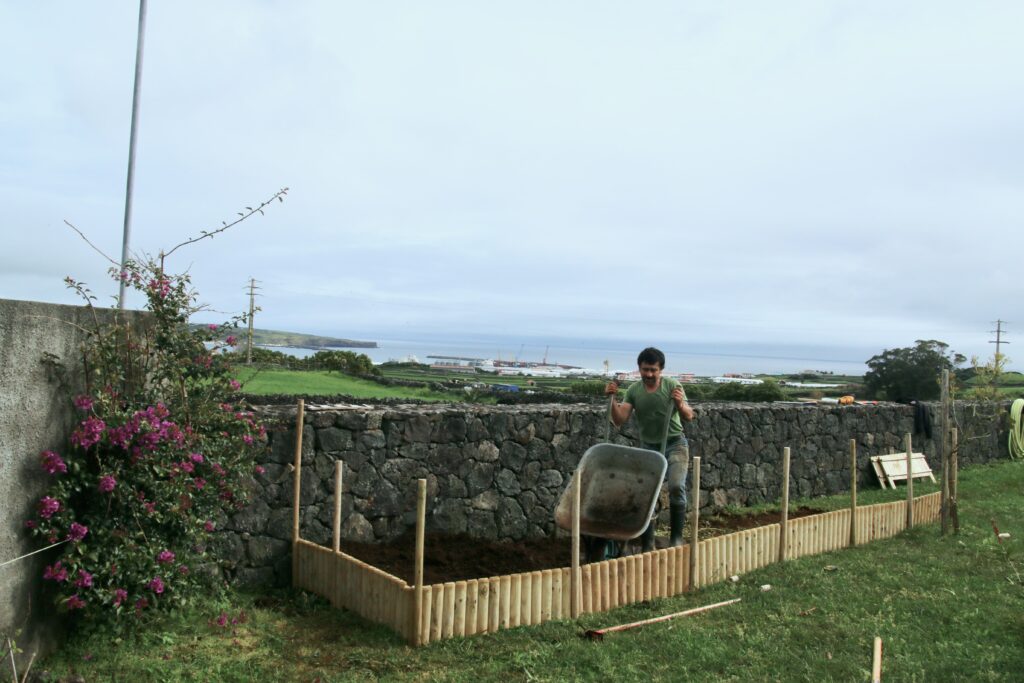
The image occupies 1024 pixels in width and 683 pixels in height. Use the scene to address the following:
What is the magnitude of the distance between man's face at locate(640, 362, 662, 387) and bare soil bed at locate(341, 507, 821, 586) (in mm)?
1388

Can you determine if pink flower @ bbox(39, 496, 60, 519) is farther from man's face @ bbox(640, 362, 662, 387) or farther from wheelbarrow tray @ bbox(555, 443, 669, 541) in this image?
man's face @ bbox(640, 362, 662, 387)

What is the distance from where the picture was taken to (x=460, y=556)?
612 centimetres

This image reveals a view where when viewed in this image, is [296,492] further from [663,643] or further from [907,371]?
[907,371]

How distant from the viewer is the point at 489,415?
6973 millimetres

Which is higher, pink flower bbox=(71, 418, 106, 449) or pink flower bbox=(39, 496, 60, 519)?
pink flower bbox=(71, 418, 106, 449)

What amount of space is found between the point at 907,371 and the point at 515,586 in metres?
32.5

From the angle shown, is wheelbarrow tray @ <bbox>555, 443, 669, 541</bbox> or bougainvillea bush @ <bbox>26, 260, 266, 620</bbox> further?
wheelbarrow tray @ <bbox>555, 443, 669, 541</bbox>

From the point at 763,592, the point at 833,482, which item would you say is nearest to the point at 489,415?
the point at 763,592

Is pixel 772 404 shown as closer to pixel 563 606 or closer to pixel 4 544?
pixel 563 606

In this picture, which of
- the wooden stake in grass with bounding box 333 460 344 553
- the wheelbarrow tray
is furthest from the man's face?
the wooden stake in grass with bounding box 333 460 344 553

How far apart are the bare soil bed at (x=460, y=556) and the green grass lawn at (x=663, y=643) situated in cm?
69

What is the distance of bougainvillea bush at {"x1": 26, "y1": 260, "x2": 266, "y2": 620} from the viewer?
4.16m

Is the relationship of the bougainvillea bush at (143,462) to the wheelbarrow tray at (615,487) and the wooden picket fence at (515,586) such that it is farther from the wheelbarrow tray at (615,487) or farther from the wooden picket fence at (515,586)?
the wheelbarrow tray at (615,487)

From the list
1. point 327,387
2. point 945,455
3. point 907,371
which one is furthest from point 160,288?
point 907,371
